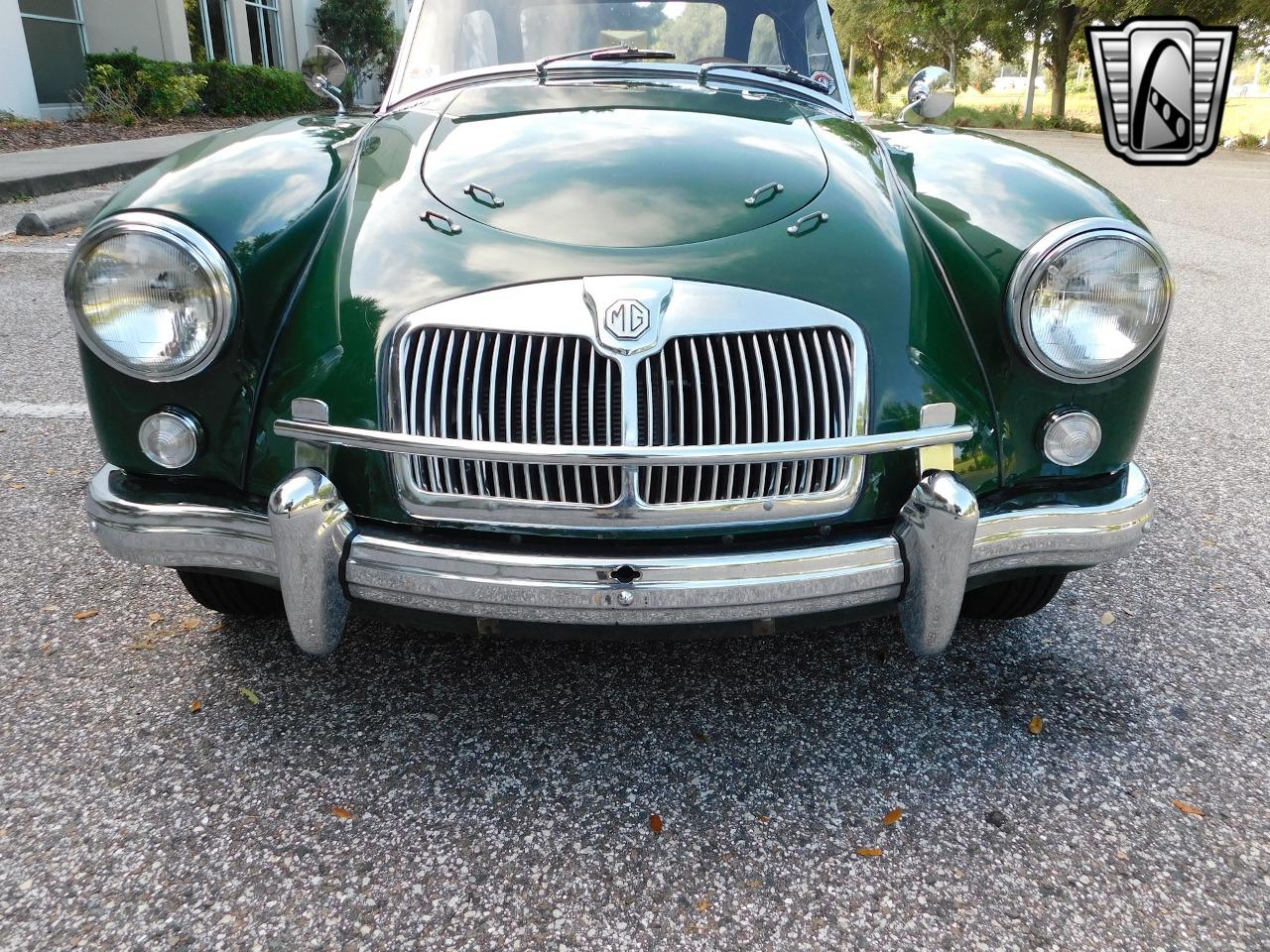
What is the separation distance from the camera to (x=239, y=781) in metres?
1.92

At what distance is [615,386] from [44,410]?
10.3ft

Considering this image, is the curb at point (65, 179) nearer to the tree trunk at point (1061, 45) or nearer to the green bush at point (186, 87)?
the green bush at point (186, 87)

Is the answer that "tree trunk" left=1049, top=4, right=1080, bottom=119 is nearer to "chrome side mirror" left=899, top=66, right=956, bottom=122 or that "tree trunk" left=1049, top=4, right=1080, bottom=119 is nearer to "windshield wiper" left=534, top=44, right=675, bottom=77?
"chrome side mirror" left=899, top=66, right=956, bottom=122

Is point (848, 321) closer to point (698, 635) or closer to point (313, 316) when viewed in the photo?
point (698, 635)

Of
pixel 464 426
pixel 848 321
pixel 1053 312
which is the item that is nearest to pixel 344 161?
pixel 464 426

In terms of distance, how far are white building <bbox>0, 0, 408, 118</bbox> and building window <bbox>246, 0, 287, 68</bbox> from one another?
0.02 meters

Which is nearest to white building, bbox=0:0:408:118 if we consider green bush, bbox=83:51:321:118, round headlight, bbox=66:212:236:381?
green bush, bbox=83:51:321:118

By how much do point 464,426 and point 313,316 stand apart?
416mm

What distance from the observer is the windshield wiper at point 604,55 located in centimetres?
297

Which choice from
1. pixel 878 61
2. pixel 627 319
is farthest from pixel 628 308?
pixel 878 61

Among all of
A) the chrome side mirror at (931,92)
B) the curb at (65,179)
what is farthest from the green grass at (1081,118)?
the chrome side mirror at (931,92)

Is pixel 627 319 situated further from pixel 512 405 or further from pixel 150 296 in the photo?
pixel 150 296

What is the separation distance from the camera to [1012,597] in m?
2.34

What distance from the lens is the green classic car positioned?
Answer: 1.76 metres
